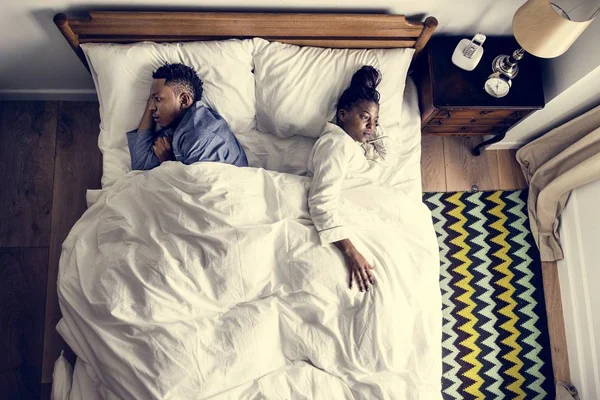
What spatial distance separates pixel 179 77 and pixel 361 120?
63 centimetres

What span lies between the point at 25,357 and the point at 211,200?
104cm

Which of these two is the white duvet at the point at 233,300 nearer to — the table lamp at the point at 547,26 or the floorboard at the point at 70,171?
the floorboard at the point at 70,171

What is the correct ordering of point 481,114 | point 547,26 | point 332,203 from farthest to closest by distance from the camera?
point 481,114 < point 332,203 < point 547,26

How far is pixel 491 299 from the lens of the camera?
2.16 metres

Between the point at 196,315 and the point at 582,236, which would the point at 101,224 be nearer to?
the point at 196,315

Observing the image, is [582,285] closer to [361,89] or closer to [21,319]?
[361,89]

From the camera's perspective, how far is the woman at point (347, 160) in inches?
63.7

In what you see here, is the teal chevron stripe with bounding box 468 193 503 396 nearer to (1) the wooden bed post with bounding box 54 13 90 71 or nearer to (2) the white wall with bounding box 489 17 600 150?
(2) the white wall with bounding box 489 17 600 150

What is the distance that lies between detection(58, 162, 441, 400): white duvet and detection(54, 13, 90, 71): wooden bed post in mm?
550

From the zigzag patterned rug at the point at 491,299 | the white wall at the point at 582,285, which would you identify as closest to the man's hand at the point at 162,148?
the zigzag patterned rug at the point at 491,299

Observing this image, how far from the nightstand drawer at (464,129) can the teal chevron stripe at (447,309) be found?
277 mm

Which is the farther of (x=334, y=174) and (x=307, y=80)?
(x=307, y=80)

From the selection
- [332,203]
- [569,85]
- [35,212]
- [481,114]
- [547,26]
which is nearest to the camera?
[547,26]

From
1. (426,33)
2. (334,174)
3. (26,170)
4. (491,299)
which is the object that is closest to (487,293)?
(491,299)
